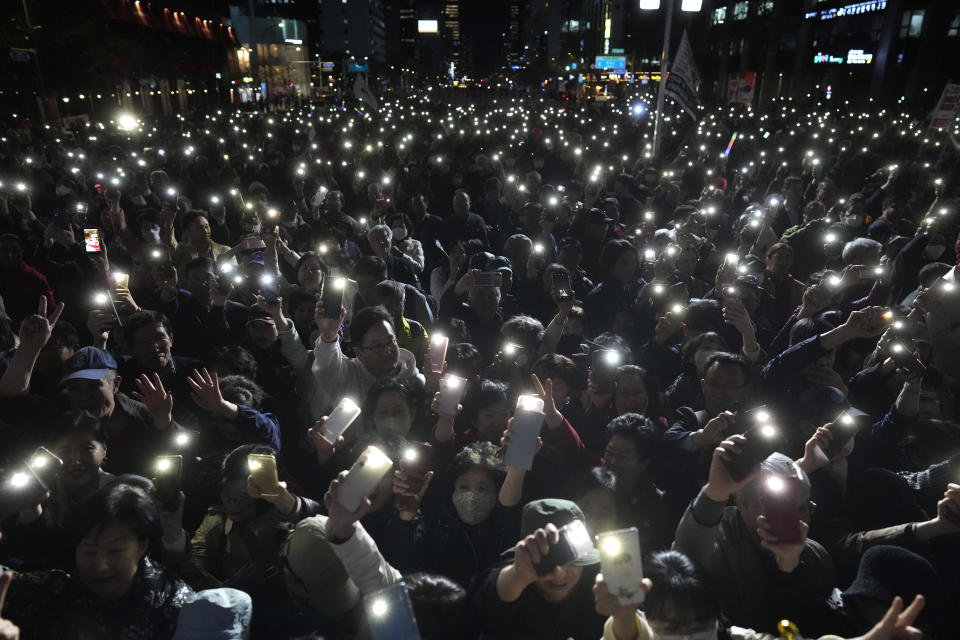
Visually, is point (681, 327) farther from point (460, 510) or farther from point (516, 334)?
point (460, 510)

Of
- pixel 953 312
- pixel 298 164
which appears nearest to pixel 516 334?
pixel 953 312

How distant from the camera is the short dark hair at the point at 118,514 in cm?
253

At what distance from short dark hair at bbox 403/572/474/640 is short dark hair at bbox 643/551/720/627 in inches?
29.6

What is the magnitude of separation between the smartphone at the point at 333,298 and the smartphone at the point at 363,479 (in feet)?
7.49

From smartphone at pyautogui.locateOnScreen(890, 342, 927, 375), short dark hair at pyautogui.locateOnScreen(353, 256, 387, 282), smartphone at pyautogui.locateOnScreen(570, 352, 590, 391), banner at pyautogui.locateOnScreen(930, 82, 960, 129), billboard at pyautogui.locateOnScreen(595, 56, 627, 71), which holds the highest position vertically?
billboard at pyautogui.locateOnScreen(595, 56, 627, 71)

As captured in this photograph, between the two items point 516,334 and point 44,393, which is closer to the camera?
point 44,393

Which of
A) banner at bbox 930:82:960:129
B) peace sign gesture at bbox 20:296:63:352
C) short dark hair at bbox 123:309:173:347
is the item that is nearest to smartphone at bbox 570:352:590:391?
short dark hair at bbox 123:309:173:347

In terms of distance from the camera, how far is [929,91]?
1427 inches

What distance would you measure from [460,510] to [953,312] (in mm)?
4554

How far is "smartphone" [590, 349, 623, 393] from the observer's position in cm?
430

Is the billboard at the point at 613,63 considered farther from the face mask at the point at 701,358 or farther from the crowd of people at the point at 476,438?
the face mask at the point at 701,358

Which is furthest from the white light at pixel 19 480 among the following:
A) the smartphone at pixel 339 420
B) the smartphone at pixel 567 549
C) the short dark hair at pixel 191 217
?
the short dark hair at pixel 191 217

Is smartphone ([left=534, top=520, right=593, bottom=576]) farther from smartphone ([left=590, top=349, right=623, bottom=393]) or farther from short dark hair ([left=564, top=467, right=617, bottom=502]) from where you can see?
smartphone ([left=590, top=349, right=623, bottom=393])

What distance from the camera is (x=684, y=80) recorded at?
45.3ft
